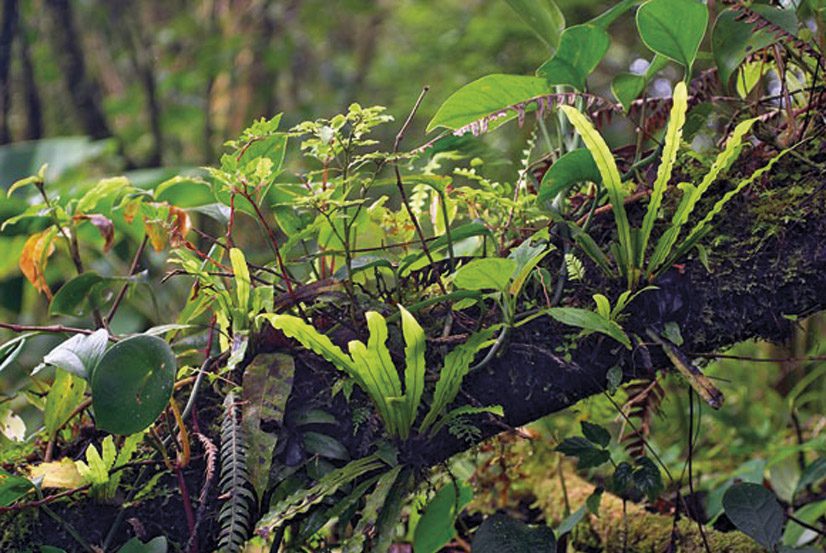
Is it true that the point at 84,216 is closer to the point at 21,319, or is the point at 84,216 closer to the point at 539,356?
the point at 539,356

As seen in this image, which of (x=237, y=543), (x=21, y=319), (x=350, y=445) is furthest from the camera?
(x=21, y=319)

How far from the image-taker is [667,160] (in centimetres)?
87

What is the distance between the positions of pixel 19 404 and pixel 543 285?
45.0 inches

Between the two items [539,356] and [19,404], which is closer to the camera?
[539,356]

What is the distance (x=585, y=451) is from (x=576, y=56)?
0.51m

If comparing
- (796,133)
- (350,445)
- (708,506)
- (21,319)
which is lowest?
(21,319)

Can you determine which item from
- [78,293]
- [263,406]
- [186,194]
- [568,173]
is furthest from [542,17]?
[186,194]

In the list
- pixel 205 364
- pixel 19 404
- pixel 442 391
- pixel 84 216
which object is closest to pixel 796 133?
pixel 442 391

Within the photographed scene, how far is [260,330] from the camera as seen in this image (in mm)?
901

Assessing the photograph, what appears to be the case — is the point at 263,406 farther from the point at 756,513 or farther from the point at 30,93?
the point at 30,93

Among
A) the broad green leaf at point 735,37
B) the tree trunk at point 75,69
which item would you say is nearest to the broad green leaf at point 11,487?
the broad green leaf at point 735,37

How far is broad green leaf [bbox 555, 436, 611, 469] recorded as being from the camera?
1.03 meters

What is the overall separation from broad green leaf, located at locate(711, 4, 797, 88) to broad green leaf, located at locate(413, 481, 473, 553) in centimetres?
61

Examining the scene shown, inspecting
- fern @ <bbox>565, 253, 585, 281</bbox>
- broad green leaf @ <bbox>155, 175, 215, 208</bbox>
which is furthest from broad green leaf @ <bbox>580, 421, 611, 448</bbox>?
broad green leaf @ <bbox>155, 175, 215, 208</bbox>
